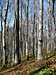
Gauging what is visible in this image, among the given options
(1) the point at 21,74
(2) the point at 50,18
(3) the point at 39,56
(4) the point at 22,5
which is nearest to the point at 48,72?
(1) the point at 21,74

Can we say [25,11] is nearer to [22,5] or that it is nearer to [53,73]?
[22,5]

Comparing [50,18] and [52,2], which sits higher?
[52,2]

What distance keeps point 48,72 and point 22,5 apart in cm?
2130

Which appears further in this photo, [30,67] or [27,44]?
[27,44]

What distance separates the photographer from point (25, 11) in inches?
1054

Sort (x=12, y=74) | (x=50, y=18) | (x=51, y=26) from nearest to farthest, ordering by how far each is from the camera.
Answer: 1. (x=12, y=74)
2. (x=50, y=18)
3. (x=51, y=26)

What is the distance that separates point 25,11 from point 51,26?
4.51 metres

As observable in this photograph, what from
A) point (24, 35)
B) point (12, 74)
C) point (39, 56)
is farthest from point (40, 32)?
point (24, 35)

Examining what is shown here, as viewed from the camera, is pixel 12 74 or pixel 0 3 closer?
pixel 12 74

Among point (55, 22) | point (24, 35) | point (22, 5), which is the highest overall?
point (22, 5)

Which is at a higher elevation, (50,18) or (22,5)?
(22,5)

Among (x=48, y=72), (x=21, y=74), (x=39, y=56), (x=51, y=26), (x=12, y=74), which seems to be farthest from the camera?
(x=51, y=26)

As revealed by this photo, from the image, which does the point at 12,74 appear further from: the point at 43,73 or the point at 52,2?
the point at 52,2

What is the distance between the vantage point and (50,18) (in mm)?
26016
